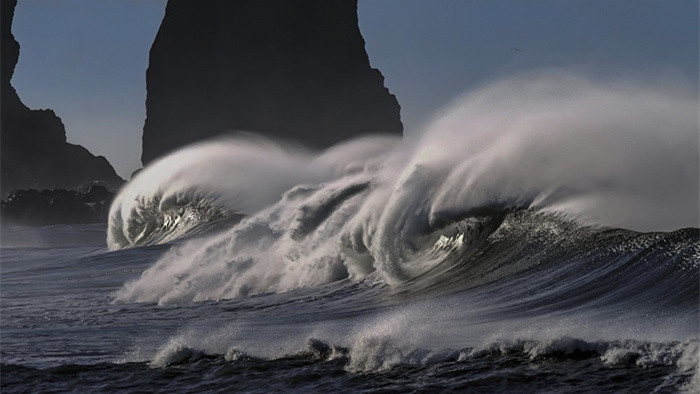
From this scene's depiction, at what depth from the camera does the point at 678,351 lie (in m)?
6.67

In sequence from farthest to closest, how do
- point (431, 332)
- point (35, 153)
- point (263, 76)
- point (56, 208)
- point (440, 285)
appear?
point (35, 153) < point (263, 76) < point (56, 208) < point (440, 285) < point (431, 332)

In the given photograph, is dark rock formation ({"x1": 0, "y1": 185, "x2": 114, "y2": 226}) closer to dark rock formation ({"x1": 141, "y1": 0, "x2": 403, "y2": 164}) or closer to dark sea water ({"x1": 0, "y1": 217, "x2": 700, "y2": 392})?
dark rock formation ({"x1": 141, "y1": 0, "x2": 403, "y2": 164})

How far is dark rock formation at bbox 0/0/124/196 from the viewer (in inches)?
5950

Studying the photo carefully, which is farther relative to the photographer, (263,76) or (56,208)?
(263,76)

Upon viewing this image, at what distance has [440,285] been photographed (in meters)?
11.6

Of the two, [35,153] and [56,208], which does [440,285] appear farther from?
[35,153]

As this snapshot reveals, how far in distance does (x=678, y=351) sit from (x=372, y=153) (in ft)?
82.2

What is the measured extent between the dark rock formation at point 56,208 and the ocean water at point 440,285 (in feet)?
213

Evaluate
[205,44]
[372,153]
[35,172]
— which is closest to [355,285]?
[372,153]

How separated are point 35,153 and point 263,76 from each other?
171ft

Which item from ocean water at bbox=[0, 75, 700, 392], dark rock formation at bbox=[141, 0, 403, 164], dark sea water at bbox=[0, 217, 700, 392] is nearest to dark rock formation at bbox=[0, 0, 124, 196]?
dark rock formation at bbox=[141, 0, 403, 164]

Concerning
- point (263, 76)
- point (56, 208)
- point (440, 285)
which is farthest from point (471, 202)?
point (263, 76)

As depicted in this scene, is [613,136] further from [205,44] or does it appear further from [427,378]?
[205,44]

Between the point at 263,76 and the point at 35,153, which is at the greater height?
the point at 263,76
